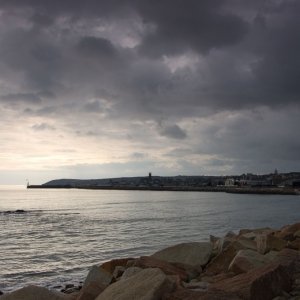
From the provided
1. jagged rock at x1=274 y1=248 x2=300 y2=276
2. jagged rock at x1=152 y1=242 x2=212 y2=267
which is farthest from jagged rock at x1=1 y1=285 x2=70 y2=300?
jagged rock at x1=274 y1=248 x2=300 y2=276

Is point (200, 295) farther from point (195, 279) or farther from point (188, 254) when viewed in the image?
point (188, 254)

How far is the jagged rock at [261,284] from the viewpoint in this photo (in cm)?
683

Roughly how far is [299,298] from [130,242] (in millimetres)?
19224

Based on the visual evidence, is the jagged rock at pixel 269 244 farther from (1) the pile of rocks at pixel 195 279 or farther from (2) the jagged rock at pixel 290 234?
(2) the jagged rock at pixel 290 234

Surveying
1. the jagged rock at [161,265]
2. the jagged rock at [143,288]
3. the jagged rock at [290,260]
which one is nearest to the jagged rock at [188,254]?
the jagged rock at [161,265]

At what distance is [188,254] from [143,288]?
4931mm

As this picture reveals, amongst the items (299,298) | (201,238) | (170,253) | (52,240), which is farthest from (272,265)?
(52,240)

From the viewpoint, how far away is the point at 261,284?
277 inches

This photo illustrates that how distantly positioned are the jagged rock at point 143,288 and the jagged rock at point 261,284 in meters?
0.87

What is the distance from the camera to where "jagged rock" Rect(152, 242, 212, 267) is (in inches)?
442

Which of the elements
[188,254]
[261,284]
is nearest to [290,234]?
[188,254]

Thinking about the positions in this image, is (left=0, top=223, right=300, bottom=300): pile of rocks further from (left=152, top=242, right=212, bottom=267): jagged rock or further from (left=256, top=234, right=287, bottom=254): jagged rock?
(left=256, top=234, right=287, bottom=254): jagged rock

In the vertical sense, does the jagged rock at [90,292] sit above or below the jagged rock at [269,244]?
below

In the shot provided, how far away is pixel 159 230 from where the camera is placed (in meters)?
32.3
